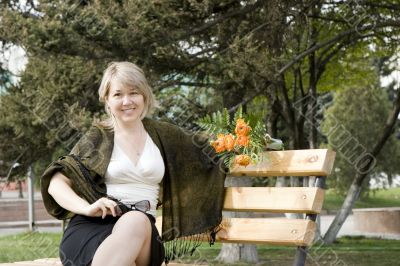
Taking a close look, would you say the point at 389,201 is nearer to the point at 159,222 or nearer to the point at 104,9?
the point at 104,9

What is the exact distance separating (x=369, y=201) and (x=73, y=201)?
2787 cm

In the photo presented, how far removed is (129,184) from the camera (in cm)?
346

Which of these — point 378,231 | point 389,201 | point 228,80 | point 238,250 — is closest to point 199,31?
point 228,80

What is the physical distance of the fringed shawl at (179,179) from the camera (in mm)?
3525

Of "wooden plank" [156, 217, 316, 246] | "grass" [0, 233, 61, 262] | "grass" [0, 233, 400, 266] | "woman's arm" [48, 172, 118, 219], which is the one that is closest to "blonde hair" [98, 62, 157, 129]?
"woman's arm" [48, 172, 118, 219]

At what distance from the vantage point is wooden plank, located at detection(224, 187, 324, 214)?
137 inches

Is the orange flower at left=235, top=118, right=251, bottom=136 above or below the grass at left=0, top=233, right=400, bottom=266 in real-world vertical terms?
above

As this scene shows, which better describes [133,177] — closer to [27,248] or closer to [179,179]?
[179,179]

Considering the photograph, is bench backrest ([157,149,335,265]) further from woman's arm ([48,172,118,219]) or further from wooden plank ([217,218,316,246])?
woman's arm ([48,172,118,219])

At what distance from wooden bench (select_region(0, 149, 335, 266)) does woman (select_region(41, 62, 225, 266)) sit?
0.11 m

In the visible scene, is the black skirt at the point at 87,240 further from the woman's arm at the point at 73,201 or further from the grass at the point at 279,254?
the grass at the point at 279,254

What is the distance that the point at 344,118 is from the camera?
1011 inches

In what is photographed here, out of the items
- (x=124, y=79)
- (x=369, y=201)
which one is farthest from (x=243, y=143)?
(x=369, y=201)

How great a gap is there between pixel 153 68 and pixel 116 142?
4110 millimetres
